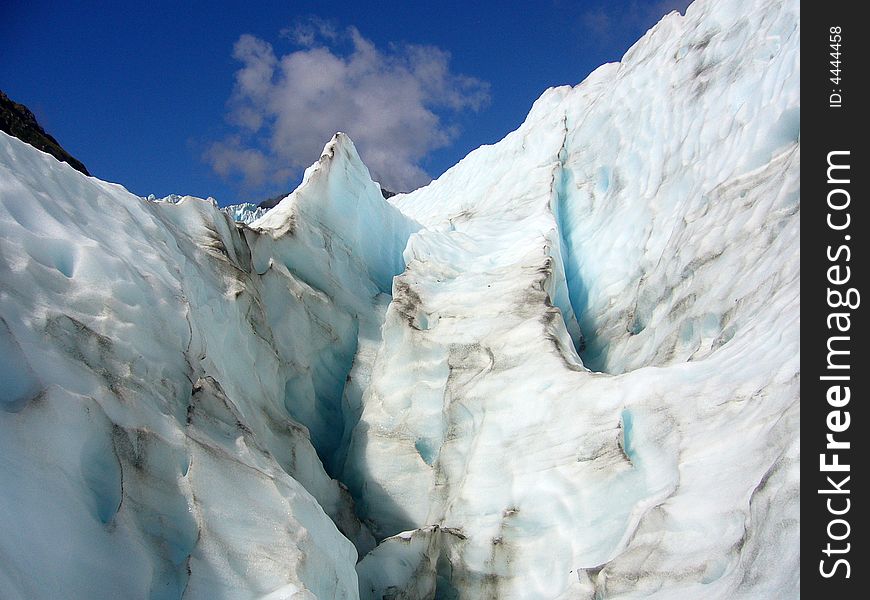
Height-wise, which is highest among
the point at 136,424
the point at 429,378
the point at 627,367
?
the point at 627,367

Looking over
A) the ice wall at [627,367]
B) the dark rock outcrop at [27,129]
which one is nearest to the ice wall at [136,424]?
the ice wall at [627,367]

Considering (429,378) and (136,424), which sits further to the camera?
(429,378)

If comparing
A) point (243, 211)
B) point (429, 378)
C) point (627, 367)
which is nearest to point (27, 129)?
point (243, 211)

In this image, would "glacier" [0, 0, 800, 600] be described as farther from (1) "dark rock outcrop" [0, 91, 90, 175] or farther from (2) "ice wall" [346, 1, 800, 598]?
(1) "dark rock outcrop" [0, 91, 90, 175]

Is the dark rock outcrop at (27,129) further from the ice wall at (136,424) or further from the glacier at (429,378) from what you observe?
the ice wall at (136,424)

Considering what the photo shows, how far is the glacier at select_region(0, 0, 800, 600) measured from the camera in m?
2.62

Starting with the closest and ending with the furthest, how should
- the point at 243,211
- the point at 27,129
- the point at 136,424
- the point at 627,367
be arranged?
the point at 136,424, the point at 627,367, the point at 27,129, the point at 243,211

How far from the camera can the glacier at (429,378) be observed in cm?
262

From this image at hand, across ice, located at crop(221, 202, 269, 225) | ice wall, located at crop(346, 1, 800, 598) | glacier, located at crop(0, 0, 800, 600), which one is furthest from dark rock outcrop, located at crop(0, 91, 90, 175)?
ice wall, located at crop(346, 1, 800, 598)

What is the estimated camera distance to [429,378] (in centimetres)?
520

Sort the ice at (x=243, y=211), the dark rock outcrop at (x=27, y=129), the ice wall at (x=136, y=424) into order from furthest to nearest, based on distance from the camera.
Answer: the ice at (x=243, y=211) < the dark rock outcrop at (x=27, y=129) < the ice wall at (x=136, y=424)

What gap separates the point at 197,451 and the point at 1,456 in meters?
0.85

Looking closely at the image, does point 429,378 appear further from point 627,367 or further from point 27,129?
point 27,129
